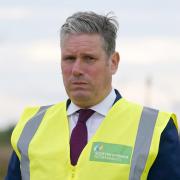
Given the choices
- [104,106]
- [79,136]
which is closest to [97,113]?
[104,106]

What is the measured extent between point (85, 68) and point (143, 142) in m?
0.59

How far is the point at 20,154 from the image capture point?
21.8 feet

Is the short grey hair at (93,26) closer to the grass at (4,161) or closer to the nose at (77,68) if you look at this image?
the nose at (77,68)

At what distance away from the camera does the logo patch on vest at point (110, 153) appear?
636 cm

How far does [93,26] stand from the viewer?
6477 mm

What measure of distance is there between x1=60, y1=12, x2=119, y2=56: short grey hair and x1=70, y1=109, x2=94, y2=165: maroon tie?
0.42 m

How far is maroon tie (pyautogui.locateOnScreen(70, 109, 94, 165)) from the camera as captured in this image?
6473 mm

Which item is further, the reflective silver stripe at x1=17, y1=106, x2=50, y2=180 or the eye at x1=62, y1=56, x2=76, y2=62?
the reflective silver stripe at x1=17, y1=106, x2=50, y2=180

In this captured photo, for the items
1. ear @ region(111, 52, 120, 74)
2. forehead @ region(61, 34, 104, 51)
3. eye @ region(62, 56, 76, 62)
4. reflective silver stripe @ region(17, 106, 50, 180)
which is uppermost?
forehead @ region(61, 34, 104, 51)

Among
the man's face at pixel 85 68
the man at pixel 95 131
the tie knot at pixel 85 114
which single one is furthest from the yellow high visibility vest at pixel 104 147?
the man's face at pixel 85 68

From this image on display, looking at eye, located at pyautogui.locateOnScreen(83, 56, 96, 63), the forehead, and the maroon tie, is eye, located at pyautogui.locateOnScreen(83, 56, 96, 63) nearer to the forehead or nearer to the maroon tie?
the forehead

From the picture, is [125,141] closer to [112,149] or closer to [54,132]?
[112,149]

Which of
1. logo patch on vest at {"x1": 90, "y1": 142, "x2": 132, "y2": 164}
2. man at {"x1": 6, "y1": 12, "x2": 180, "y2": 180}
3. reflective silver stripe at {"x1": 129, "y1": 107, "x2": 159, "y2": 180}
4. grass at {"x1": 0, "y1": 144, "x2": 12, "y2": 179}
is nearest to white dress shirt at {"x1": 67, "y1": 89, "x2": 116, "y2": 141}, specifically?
man at {"x1": 6, "y1": 12, "x2": 180, "y2": 180}

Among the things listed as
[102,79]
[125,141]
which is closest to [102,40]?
[102,79]
